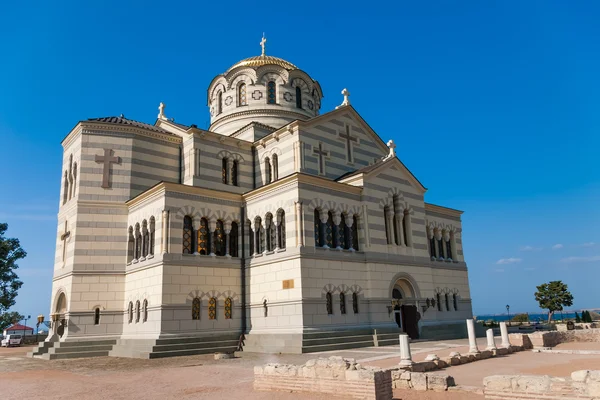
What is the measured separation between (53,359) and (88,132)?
13.0 meters

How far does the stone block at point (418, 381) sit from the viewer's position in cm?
1253

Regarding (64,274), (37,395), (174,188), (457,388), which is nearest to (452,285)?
(174,188)

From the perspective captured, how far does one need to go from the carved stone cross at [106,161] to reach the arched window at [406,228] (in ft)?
58.7

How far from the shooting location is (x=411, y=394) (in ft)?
39.9

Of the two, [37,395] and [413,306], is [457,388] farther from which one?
[413,306]

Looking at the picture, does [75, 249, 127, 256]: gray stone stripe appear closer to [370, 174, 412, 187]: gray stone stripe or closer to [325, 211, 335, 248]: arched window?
[325, 211, 335, 248]: arched window

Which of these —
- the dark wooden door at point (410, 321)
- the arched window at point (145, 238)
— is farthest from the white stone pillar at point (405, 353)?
the arched window at point (145, 238)

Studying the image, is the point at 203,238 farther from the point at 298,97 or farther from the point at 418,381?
the point at 418,381

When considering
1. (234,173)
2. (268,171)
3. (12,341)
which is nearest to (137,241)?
(234,173)

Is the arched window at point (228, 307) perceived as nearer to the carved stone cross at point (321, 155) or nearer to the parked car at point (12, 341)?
the carved stone cross at point (321, 155)

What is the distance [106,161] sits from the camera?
1139 inches

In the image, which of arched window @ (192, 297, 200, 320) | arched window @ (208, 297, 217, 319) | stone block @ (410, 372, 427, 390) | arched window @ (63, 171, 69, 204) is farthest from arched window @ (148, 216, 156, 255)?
stone block @ (410, 372, 427, 390)

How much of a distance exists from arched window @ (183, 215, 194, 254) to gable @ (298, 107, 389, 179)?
7592mm

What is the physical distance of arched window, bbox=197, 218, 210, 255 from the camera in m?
26.9
